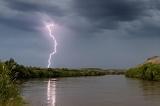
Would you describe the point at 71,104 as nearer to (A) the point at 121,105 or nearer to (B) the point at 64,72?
(A) the point at 121,105

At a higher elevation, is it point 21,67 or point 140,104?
point 21,67

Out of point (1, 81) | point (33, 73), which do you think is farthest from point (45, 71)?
point (1, 81)

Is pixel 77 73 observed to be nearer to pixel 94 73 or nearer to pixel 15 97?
pixel 94 73

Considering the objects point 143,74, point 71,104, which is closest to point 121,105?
point 71,104

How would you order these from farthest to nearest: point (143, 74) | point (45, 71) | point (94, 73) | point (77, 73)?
1. point (94, 73)
2. point (77, 73)
3. point (45, 71)
4. point (143, 74)

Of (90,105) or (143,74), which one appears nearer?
(90,105)

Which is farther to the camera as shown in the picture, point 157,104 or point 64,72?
point 64,72

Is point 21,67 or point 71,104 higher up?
point 21,67

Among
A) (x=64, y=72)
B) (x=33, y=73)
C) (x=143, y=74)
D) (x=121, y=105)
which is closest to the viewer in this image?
(x=121, y=105)

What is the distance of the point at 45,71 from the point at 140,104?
286 feet

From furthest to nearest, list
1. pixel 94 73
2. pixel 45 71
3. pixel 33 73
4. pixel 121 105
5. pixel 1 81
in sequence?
pixel 94 73 < pixel 45 71 < pixel 33 73 < pixel 121 105 < pixel 1 81

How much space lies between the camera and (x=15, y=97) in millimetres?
19109

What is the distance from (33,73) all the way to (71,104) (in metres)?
76.3

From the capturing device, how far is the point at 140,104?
25594mm
